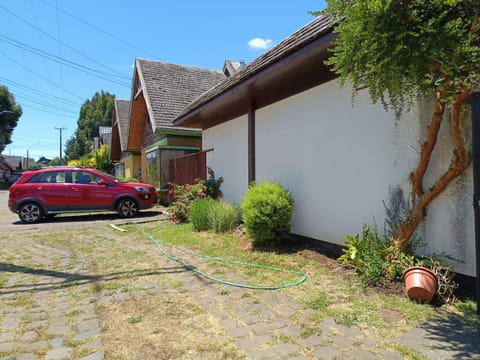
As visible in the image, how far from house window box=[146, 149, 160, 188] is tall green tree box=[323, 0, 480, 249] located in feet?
38.4

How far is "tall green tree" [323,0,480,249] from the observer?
8.58 ft

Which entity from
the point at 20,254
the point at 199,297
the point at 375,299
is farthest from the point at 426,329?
the point at 20,254

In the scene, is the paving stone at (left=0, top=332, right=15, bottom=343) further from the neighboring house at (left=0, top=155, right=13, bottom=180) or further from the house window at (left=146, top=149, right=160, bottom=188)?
the neighboring house at (left=0, top=155, right=13, bottom=180)

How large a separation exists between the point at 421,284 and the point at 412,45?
7.46 ft

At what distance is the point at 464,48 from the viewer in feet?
8.48

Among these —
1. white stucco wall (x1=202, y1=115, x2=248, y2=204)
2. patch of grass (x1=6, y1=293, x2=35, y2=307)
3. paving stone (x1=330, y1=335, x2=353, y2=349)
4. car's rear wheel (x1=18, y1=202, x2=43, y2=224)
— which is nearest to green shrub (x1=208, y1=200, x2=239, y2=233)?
white stucco wall (x1=202, y1=115, x2=248, y2=204)

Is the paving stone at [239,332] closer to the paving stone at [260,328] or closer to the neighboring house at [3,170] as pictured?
the paving stone at [260,328]

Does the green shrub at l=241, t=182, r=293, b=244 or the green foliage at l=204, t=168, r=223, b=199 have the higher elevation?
the green foliage at l=204, t=168, r=223, b=199

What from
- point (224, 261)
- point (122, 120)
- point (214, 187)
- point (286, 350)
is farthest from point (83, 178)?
point (122, 120)

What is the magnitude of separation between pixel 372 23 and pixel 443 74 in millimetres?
808

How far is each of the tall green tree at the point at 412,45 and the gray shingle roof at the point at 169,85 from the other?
10295mm

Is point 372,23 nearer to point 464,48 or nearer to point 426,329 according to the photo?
point 464,48

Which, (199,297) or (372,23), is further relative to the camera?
(199,297)

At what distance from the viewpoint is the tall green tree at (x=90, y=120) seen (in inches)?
2191
